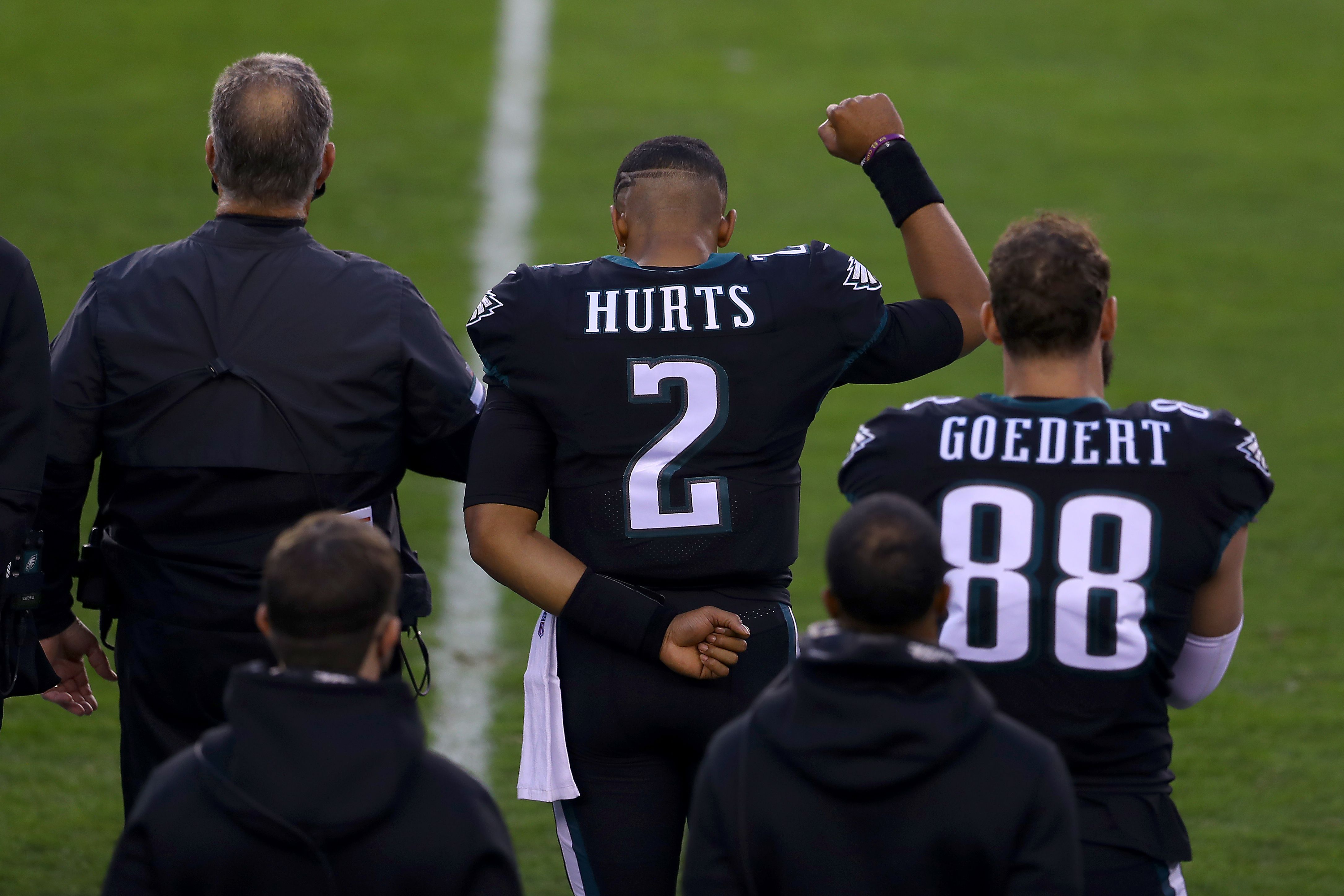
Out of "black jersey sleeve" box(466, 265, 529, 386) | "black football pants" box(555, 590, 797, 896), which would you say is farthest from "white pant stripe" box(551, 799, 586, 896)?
"black jersey sleeve" box(466, 265, 529, 386)

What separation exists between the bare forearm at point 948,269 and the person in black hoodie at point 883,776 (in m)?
1.04

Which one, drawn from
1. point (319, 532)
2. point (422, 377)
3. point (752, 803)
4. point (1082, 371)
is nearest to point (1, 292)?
point (422, 377)

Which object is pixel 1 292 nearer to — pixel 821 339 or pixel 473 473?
pixel 473 473

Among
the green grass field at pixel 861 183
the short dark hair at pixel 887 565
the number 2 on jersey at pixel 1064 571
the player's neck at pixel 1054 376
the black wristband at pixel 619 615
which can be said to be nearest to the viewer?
the short dark hair at pixel 887 565

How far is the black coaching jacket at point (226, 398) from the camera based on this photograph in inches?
119

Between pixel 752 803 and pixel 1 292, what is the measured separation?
1.67 metres

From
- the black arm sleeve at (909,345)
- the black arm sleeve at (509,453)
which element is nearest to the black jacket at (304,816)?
the black arm sleeve at (509,453)

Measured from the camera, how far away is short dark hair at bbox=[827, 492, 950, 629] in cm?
218

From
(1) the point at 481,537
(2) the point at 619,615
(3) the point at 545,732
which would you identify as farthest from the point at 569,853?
(1) the point at 481,537

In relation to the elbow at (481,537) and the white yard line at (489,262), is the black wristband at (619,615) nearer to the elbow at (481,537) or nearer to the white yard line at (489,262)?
the elbow at (481,537)

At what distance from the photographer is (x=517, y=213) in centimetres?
1141

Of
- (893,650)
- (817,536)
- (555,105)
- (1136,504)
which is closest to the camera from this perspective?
(893,650)

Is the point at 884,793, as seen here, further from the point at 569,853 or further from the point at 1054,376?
the point at 569,853

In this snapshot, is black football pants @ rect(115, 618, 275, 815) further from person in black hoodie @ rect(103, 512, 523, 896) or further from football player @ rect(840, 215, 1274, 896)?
football player @ rect(840, 215, 1274, 896)
